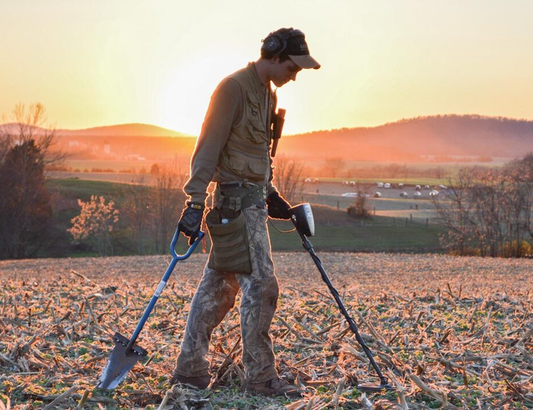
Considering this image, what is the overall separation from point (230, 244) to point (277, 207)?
74 centimetres

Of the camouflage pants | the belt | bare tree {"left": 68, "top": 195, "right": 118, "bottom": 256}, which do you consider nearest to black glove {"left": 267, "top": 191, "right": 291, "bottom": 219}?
the camouflage pants

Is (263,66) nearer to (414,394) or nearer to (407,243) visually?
(414,394)

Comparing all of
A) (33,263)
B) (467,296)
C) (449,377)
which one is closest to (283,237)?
(33,263)

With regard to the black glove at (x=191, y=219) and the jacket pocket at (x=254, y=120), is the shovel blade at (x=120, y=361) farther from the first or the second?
the jacket pocket at (x=254, y=120)

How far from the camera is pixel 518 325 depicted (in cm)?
745

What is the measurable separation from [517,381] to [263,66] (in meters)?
3.08

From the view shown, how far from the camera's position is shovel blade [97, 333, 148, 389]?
520 cm

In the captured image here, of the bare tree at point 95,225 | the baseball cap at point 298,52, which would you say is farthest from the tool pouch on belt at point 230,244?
the bare tree at point 95,225

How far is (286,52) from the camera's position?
504cm

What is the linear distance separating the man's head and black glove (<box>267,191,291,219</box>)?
3.44 feet

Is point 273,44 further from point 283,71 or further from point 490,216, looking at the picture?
point 490,216

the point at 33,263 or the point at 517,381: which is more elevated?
the point at 517,381

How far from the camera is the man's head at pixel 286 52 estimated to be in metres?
5.01

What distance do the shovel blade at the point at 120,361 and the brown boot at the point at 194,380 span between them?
0.30 meters
